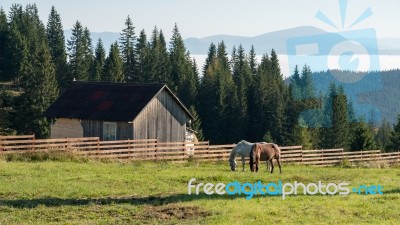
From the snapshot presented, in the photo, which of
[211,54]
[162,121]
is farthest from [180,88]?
[162,121]

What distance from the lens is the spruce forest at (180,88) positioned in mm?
83062

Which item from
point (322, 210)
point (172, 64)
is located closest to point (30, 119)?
point (172, 64)

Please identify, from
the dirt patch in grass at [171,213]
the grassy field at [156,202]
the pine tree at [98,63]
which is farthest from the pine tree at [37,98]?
the dirt patch in grass at [171,213]

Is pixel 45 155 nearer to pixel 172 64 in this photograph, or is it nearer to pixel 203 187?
pixel 203 187

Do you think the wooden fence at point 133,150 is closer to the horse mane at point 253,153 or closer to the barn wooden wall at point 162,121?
the barn wooden wall at point 162,121

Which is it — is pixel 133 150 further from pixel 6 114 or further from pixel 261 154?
pixel 6 114

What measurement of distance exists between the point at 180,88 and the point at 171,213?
88863 mm

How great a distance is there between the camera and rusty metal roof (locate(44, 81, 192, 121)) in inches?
1748

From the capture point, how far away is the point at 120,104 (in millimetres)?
45062

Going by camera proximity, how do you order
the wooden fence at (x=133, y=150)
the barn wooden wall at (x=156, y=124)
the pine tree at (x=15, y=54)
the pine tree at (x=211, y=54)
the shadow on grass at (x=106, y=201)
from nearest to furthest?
the shadow on grass at (x=106, y=201) < the wooden fence at (x=133, y=150) < the barn wooden wall at (x=156, y=124) < the pine tree at (x=15, y=54) < the pine tree at (x=211, y=54)

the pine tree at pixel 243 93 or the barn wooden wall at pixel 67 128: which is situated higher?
the pine tree at pixel 243 93

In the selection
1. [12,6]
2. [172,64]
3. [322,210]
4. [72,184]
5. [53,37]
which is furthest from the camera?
[12,6]

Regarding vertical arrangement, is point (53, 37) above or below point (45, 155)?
above

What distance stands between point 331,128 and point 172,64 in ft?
108
